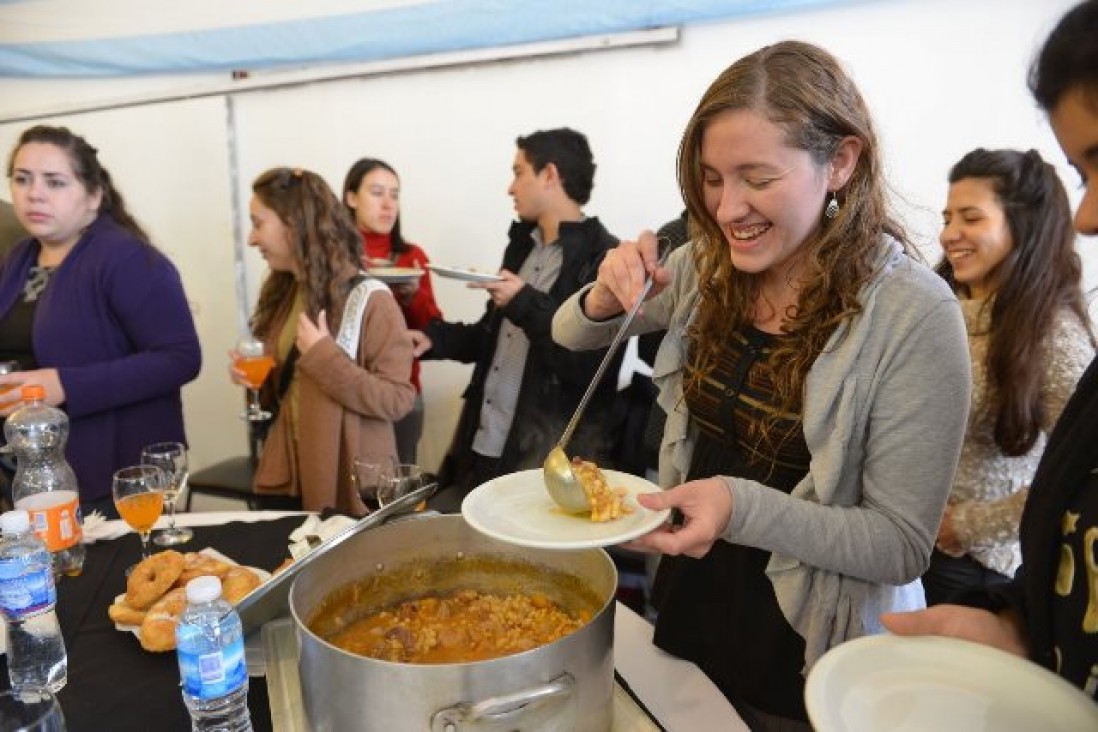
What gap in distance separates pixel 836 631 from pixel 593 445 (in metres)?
1.69

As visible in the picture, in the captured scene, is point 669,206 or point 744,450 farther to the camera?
point 669,206

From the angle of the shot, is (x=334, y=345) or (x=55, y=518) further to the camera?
(x=334, y=345)

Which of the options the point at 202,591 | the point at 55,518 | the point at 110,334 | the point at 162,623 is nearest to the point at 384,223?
the point at 110,334

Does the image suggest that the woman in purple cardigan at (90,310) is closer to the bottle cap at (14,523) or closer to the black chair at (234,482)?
the black chair at (234,482)

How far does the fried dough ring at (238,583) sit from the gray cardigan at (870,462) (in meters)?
0.85

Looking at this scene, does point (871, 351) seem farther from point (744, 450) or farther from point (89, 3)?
point (89, 3)

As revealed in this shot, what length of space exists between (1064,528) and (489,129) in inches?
130

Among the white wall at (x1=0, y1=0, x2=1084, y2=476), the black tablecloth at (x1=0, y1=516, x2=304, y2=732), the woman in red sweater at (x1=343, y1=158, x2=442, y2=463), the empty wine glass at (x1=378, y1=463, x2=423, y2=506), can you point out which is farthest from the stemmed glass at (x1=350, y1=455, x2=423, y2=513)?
the white wall at (x1=0, y1=0, x2=1084, y2=476)

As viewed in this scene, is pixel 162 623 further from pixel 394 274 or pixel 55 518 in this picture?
pixel 394 274

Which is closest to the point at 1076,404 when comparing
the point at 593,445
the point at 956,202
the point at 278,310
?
the point at 956,202

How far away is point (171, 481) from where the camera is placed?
1.74 metres

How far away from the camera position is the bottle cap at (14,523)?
1247 mm

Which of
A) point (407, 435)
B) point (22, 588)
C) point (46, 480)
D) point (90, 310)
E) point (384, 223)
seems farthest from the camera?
point (384, 223)

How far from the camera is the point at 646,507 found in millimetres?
1140
